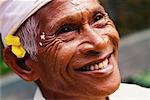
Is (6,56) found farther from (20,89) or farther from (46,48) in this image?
(20,89)

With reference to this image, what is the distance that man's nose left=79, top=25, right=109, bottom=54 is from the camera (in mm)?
1934

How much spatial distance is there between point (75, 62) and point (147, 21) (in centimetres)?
526

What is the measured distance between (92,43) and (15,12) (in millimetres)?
361

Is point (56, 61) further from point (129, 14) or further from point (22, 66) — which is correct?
point (129, 14)

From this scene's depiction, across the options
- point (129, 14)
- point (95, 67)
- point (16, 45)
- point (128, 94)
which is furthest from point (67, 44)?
point (129, 14)

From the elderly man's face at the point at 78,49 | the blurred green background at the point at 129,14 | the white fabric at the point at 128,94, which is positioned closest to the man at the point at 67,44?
the elderly man's face at the point at 78,49

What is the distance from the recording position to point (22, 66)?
2.14m

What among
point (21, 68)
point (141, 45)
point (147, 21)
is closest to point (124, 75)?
point (141, 45)

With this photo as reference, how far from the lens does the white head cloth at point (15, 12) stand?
2.00 m

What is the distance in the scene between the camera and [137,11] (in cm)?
705

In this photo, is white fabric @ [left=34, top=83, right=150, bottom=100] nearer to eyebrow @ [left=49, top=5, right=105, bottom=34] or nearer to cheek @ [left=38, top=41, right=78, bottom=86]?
cheek @ [left=38, top=41, right=78, bottom=86]

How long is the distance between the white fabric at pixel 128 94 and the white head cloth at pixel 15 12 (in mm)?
346

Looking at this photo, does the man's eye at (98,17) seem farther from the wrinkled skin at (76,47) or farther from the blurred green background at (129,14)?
the blurred green background at (129,14)

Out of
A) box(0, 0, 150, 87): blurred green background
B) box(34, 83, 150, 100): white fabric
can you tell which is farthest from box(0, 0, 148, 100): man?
box(0, 0, 150, 87): blurred green background
